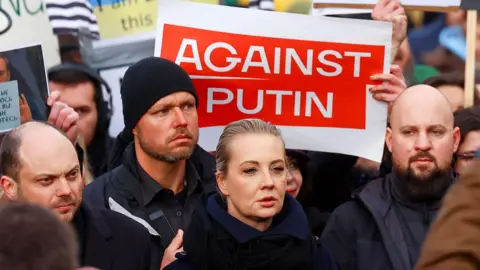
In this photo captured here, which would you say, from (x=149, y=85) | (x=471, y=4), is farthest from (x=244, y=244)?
(x=471, y=4)

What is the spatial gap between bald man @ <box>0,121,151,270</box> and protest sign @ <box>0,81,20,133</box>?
684 millimetres

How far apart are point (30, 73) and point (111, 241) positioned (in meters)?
1.20

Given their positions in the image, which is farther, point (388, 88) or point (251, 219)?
point (388, 88)

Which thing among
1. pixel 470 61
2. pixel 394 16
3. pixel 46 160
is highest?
pixel 394 16

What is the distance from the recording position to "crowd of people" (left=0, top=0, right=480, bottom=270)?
439 centimetres

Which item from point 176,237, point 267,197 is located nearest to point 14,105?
point 176,237

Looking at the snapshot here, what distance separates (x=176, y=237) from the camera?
4.71 metres

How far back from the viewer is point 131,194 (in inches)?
199

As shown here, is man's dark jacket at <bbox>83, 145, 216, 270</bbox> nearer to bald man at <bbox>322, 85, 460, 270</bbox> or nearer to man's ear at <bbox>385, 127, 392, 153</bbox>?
bald man at <bbox>322, 85, 460, 270</bbox>

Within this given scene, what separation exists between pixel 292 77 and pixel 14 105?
137 cm

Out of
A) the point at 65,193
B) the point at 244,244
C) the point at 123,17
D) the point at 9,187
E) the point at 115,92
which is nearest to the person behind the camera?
the point at 244,244

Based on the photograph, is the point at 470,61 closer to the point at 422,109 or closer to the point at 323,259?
the point at 422,109

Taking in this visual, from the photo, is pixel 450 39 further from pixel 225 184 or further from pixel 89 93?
pixel 225 184

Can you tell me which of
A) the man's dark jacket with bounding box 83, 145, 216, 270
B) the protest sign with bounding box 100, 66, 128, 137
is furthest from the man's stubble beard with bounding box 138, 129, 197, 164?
the protest sign with bounding box 100, 66, 128, 137
